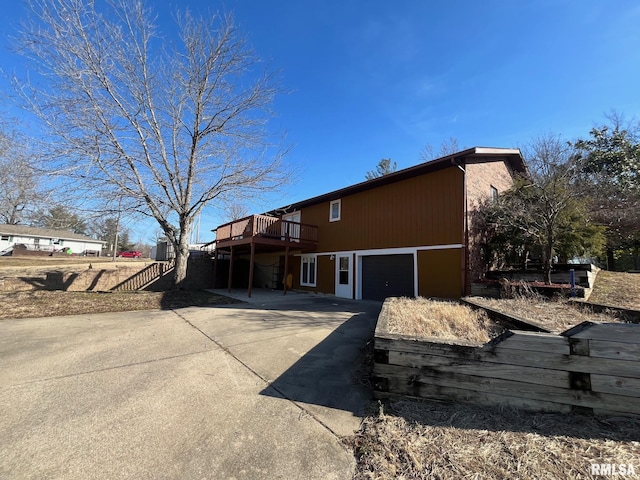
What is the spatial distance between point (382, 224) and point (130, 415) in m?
10.7

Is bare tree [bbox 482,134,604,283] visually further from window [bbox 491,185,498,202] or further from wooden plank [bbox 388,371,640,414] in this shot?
wooden plank [bbox 388,371,640,414]

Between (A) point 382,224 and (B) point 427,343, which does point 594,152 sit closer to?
(A) point 382,224

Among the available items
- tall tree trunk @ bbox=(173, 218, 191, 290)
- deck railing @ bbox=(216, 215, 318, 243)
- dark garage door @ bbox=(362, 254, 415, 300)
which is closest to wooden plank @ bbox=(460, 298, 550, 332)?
dark garage door @ bbox=(362, 254, 415, 300)

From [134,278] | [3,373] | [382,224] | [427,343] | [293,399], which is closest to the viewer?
[427,343]

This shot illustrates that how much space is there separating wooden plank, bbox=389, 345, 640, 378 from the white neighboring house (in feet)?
158

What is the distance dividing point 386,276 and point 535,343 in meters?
9.27

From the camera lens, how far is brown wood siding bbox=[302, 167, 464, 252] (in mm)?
9953

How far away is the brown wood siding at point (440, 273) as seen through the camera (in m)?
9.52

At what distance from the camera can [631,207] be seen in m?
12.4

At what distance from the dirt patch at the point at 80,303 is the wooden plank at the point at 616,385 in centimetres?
964

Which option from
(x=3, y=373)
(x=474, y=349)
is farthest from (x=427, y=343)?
(x=3, y=373)

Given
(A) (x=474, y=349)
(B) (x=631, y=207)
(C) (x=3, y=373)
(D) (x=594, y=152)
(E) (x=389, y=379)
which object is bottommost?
(C) (x=3, y=373)

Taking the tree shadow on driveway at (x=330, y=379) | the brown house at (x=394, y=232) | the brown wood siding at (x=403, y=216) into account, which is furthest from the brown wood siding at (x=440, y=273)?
the tree shadow on driveway at (x=330, y=379)

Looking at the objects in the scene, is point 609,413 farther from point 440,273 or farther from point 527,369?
point 440,273
